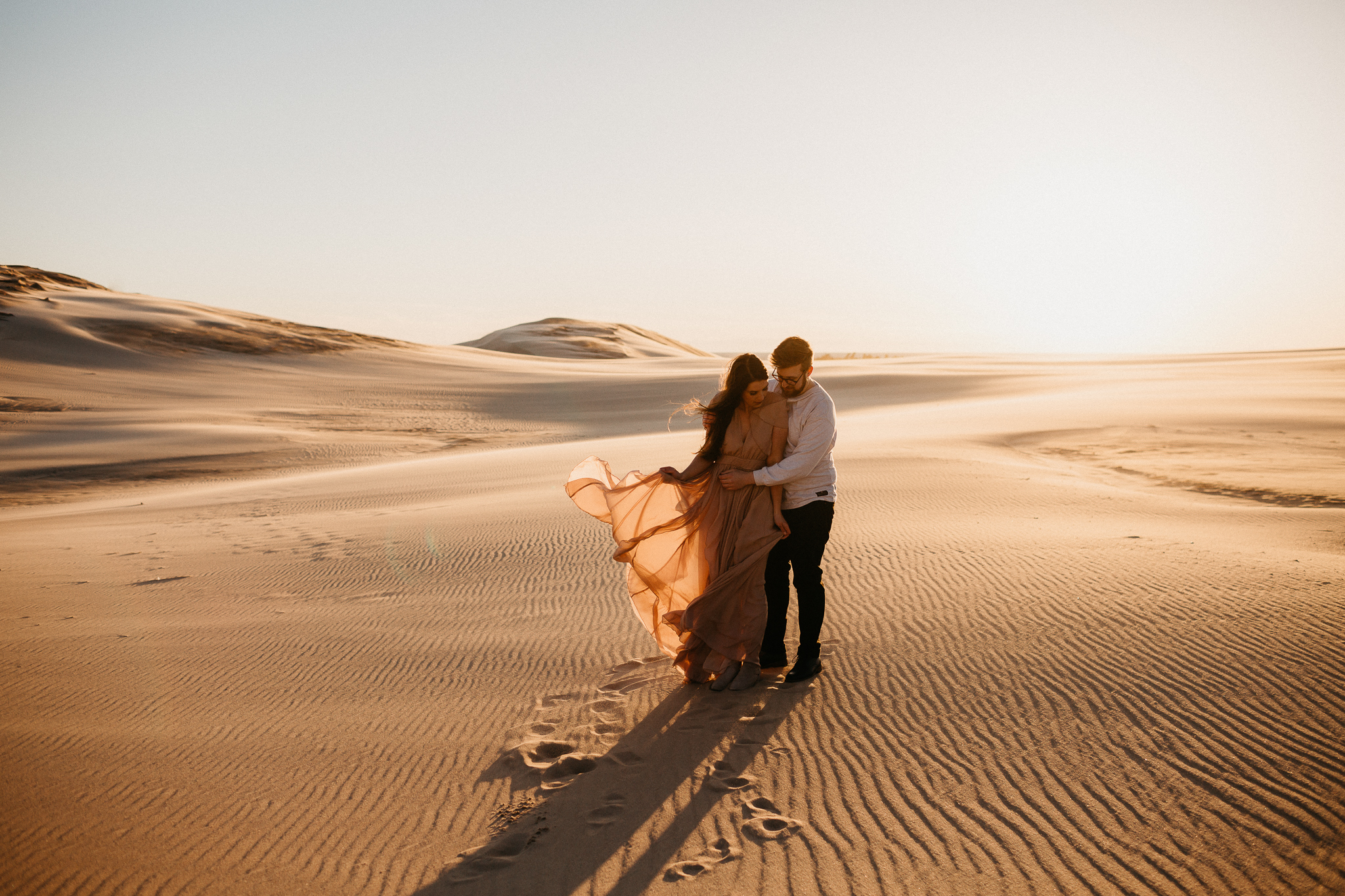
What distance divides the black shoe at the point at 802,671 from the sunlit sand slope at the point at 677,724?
0.29 ft

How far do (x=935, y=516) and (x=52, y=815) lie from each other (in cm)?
739

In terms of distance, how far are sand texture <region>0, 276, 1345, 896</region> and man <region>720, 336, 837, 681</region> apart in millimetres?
233

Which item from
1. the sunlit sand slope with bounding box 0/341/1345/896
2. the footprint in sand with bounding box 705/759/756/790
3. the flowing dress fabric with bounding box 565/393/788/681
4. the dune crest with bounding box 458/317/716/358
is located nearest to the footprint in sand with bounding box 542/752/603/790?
the sunlit sand slope with bounding box 0/341/1345/896

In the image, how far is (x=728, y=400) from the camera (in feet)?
13.9

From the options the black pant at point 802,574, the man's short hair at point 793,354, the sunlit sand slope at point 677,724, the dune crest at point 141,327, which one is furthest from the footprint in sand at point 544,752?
the dune crest at point 141,327

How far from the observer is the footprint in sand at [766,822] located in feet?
10.1

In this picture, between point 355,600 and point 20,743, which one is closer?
point 20,743

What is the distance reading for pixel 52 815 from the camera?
10.8 feet

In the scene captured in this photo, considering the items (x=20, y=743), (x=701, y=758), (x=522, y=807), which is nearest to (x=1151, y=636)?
(x=701, y=758)

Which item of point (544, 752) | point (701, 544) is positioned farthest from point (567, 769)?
point (701, 544)

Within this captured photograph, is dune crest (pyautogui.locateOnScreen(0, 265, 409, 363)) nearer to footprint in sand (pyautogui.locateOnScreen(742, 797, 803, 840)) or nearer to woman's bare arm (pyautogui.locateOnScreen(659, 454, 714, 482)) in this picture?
woman's bare arm (pyautogui.locateOnScreen(659, 454, 714, 482))

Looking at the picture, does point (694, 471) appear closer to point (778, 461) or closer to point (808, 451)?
point (778, 461)

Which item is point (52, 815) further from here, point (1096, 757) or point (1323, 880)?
point (1323, 880)

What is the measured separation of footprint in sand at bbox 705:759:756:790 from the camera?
3439 millimetres
